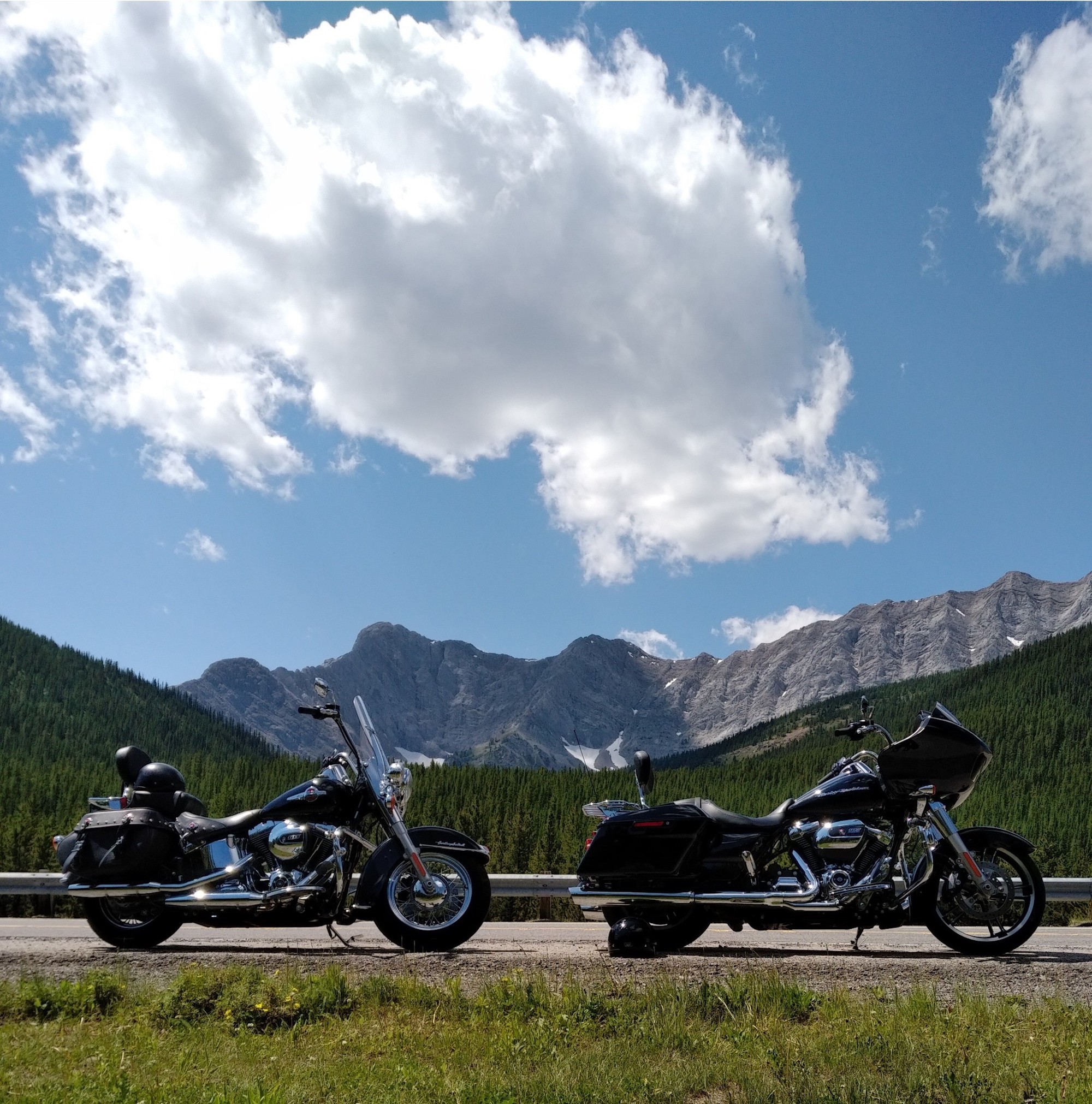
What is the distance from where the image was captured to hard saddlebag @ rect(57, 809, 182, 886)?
26.0ft

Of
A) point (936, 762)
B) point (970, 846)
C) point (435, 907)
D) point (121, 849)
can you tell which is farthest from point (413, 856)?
point (970, 846)

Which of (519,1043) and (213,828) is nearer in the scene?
(519,1043)

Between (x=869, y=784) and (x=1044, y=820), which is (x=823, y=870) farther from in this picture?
(x=1044, y=820)

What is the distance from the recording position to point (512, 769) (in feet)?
263

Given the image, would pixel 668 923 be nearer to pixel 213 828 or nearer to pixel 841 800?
pixel 841 800

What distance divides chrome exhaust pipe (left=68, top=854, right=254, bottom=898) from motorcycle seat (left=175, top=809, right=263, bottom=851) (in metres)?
0.25

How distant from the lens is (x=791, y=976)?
611 centimetres

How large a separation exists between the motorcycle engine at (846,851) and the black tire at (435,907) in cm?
251

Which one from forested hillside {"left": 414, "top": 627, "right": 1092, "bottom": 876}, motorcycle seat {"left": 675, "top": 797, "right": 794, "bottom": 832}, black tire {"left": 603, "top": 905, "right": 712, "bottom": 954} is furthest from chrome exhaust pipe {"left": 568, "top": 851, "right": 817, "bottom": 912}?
forested hillside {"left": 414, "top": 627, "right": 1092, "bottom": 876}

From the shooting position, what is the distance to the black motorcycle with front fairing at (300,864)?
746 centimetres

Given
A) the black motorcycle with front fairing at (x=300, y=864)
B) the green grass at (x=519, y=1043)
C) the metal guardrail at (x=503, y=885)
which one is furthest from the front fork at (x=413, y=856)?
the metal guardrail at (x=503, y=885)

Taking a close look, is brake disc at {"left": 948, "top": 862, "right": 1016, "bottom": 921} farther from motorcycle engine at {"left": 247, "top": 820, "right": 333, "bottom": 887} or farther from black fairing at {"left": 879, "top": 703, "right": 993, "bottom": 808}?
motorcycle engine at {"left": 247, "top": 820, "right": 333, "bottom": 887}

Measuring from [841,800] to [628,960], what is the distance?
6.62 feet

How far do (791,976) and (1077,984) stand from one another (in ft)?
5.97
